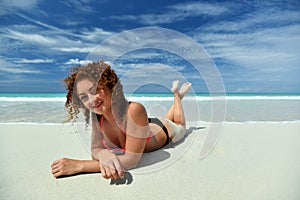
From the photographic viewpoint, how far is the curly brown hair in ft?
6.77

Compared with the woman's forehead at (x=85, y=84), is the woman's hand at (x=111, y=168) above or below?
below

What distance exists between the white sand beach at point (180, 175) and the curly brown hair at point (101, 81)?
0.67 m

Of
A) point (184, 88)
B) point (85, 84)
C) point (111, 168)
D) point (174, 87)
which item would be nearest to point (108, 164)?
point (111, 168)

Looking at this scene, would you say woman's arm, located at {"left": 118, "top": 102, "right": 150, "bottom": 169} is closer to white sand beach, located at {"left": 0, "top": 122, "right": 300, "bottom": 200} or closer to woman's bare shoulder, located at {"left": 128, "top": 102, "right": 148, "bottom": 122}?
woman's bare shoulder, located at {"left": 128, "top": 102, "right": 148, "bottom": 122}

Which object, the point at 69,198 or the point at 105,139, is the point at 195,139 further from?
the point at 69,198

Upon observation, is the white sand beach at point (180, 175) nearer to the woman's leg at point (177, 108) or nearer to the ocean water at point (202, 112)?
the woman's leg at point (177, 108)

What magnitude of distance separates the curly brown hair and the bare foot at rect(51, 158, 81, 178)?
1.96 feet

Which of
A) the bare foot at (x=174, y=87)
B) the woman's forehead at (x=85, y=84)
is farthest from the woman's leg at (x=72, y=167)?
the bare foot at (x=174, y=87)

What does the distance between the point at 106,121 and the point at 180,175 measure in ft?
3.14

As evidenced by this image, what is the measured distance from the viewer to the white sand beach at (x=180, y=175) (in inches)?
69.4

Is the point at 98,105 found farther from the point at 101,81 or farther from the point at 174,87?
the point at 174,87

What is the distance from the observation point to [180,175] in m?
2.10

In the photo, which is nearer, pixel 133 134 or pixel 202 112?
pixel 133 134

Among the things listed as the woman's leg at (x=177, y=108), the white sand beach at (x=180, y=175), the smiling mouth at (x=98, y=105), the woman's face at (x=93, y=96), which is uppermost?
the woman's leg at (x=177, y=108)
